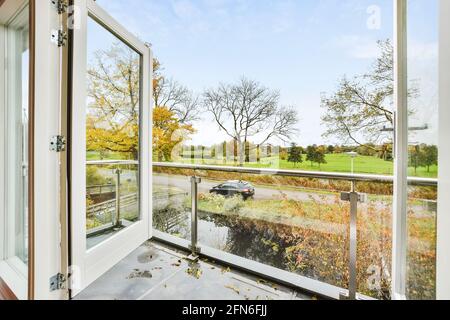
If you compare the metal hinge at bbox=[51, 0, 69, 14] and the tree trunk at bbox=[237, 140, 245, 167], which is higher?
the metal hinge at bbox=[51, 0, 69, 14]

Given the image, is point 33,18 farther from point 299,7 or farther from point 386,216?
point 386,216

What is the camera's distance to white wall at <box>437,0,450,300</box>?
789 mm

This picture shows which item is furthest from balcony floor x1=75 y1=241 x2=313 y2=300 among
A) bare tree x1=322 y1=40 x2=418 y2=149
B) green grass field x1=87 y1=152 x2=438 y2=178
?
bare tree x1=322 y1=40 x2=418 y2=149

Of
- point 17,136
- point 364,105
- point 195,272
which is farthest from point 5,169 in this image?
point 364,105

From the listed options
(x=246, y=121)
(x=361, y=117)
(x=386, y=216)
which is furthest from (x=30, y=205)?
(x=361, y=117)

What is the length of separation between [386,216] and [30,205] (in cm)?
231

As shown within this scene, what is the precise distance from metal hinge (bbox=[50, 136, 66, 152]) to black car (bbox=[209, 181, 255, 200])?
1.49 m

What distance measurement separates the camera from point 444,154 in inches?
31.7

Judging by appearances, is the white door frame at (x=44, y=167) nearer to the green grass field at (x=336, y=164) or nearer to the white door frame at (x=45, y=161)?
the white door frame at (x=45, y=161)

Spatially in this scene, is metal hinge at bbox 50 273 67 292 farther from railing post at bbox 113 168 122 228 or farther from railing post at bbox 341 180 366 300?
railing post at bbox 341 180 366 300

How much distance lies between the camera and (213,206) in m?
2.46

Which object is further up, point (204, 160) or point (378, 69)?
point (378, 69)
